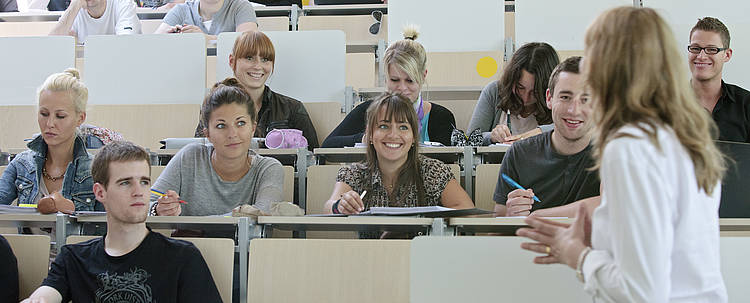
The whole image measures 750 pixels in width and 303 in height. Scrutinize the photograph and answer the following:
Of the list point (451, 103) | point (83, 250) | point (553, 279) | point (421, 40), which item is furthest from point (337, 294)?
point (421, 40)

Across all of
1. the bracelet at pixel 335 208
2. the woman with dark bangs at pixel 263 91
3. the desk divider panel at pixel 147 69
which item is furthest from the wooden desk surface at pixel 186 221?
the desk divider panel at pixel 147 69

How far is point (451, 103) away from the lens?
13.8 ft

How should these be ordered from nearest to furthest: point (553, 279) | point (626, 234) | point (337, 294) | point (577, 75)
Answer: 1. point (626, 234)
2. point (553, 279)
3. point (337, 294)
4. point (577, 75)

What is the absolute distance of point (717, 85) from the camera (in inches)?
139

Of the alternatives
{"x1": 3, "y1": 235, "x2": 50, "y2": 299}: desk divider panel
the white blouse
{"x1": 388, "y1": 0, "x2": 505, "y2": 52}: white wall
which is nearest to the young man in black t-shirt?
{"x1": 3, "y1": 235, "x2": 50, "y2": 299}: desk divider panel

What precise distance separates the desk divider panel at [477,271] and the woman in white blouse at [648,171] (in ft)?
1.98

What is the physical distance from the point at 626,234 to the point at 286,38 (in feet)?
10.8

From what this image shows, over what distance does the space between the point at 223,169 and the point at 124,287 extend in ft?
2.68

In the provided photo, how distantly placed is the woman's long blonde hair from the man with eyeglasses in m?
2.35

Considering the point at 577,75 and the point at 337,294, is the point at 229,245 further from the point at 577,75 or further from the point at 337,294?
the point at 577,75

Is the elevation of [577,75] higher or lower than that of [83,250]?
higher

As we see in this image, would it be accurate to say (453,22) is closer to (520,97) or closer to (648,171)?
(520,97)

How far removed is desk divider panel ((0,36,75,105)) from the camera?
4.32 m

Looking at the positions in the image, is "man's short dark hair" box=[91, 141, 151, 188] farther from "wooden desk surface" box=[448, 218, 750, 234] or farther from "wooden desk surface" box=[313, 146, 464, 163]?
"wooden desk surface" box=[448, 218, 750, 234]
